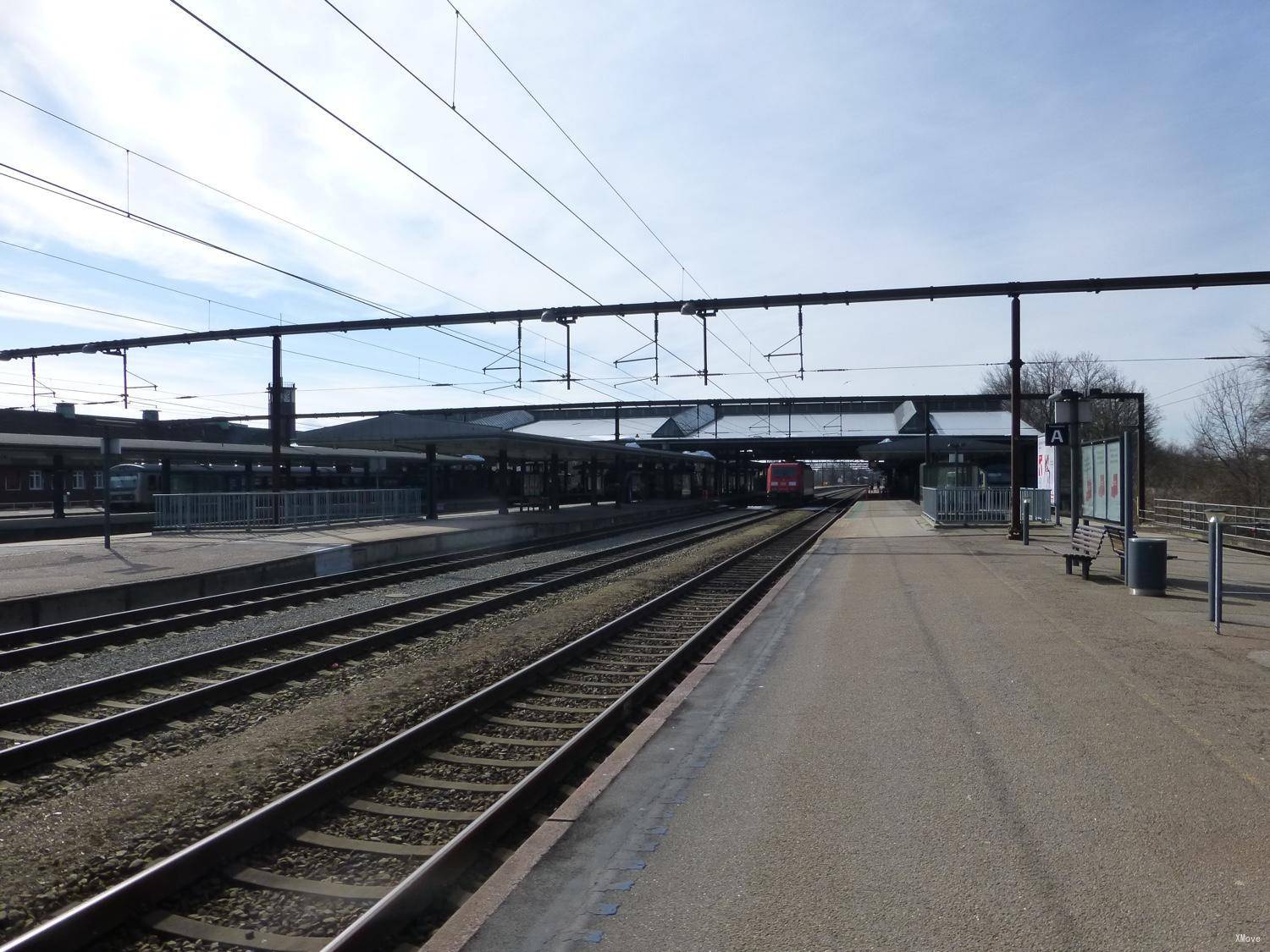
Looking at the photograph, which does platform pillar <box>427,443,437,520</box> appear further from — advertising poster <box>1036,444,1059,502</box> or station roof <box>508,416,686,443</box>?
station roof <box>508,416,686,443</box>

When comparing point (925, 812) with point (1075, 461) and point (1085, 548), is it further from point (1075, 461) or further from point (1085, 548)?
point (1075, 461)

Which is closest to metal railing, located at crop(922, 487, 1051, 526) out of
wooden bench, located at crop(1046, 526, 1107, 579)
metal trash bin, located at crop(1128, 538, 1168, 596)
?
wooden bench, located at crop(1046, 526, 1107, 579)

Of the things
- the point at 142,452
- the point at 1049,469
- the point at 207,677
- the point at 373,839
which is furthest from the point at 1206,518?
the point at 142,452

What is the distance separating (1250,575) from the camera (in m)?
14.9

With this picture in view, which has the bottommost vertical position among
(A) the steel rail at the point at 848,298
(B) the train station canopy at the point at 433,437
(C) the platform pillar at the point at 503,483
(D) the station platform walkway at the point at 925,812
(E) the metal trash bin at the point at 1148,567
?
(D) the station platform walkway at the point at 925,812

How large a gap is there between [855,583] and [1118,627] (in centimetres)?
539

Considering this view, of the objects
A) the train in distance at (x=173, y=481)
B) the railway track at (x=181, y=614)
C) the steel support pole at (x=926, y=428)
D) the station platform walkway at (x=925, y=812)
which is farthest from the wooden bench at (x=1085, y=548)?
the train in distance at (x=173, y=481)

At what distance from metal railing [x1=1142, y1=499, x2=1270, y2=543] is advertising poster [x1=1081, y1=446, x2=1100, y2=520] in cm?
681

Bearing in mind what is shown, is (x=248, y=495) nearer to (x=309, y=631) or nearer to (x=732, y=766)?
(x=309, y=631)

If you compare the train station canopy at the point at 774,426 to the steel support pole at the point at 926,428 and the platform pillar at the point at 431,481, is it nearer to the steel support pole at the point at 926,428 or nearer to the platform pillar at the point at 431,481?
the steel support pole at the point at 926,428

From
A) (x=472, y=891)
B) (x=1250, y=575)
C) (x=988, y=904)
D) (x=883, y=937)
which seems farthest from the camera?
(x=1250, y=575)

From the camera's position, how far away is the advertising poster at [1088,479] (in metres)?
15.7

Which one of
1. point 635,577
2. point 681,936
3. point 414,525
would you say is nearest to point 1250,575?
point 635,577

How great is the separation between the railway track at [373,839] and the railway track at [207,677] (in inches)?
89.4
